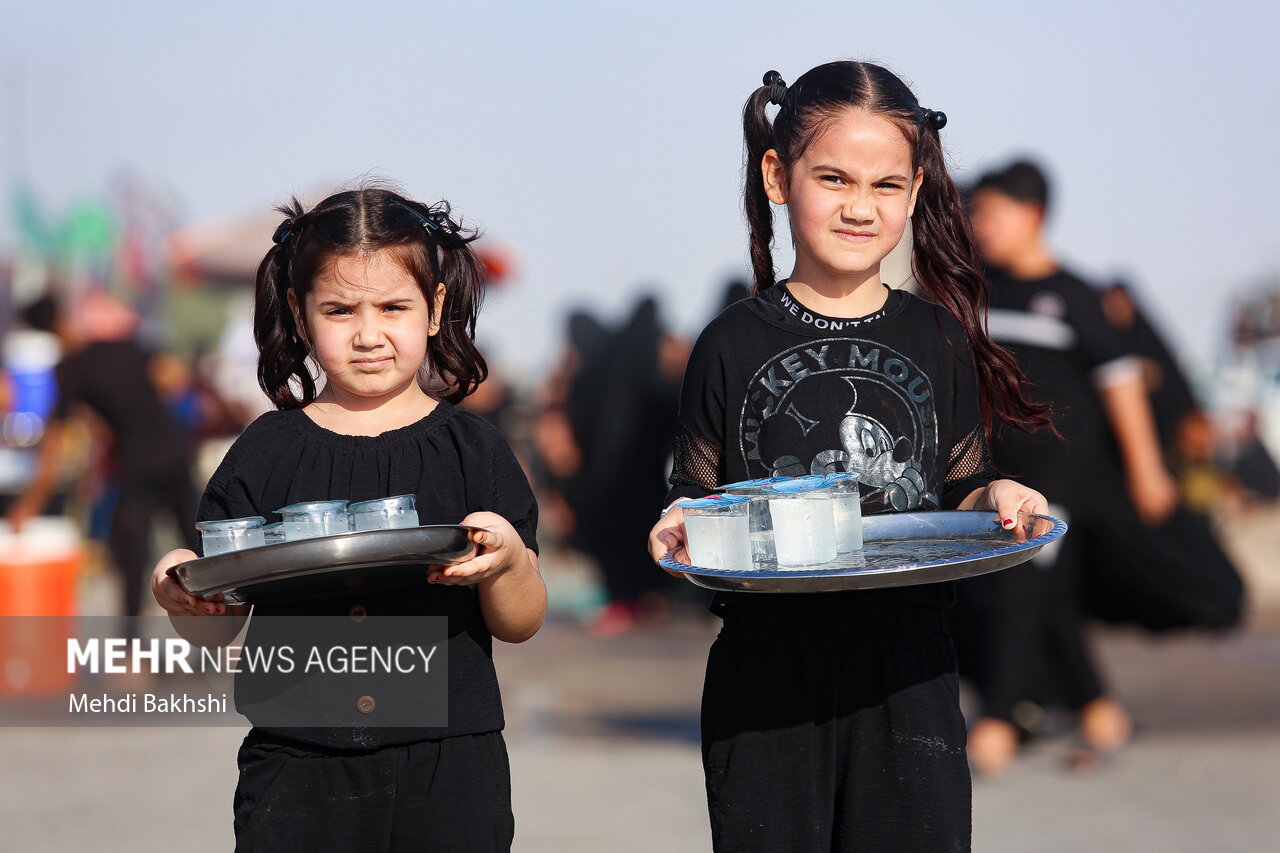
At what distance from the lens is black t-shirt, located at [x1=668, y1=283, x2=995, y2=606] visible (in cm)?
241

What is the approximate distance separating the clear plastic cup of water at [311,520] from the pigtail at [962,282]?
1.14 metres

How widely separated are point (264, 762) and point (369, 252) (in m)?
0.85

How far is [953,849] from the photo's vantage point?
7.79 ft

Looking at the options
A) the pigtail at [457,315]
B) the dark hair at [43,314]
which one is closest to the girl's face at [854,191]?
the pigtail at [457,315]

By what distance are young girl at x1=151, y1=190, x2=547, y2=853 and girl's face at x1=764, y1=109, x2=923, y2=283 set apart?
645mm

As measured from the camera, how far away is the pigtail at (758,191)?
2.59 meters

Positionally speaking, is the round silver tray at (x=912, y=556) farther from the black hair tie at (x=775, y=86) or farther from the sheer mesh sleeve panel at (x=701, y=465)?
the black hair tie at (x=775, y=86)

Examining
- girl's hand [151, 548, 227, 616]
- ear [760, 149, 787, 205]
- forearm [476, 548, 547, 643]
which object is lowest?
forearm [476, 548, 547, 643]

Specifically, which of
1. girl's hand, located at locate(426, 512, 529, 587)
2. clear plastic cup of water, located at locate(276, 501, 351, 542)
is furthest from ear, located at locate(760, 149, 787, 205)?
clear plastic cup of water, located at locate(276, 501, 351, 542)

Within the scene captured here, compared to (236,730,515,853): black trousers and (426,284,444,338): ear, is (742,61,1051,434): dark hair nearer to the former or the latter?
(426,284,444,338): ear

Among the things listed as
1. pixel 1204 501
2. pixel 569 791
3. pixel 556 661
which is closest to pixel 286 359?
pixel 569 791

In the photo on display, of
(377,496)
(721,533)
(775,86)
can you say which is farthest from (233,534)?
(775,86)

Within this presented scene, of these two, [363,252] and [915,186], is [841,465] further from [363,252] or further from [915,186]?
[363,252]

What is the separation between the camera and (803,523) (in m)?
2.16
